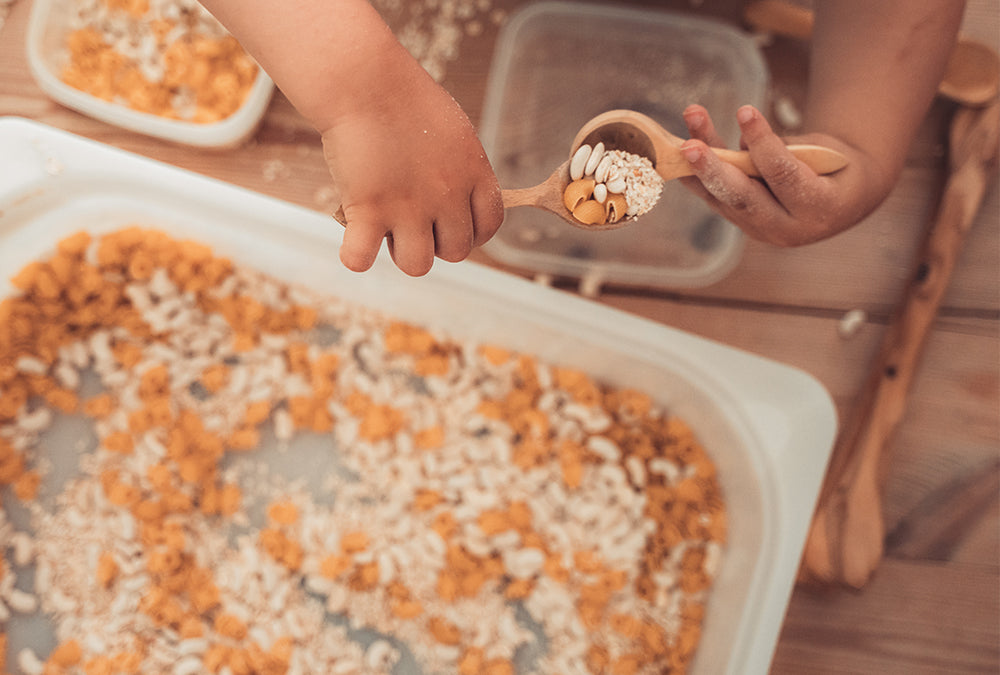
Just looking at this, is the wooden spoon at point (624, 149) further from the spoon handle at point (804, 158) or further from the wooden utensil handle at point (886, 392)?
the wooden utensil handle at point (886, 392)

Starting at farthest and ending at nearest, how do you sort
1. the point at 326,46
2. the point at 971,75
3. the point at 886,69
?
the point at 971,75
the point at 886,69
the point at 326,46

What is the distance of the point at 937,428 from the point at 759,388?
0.71 feet

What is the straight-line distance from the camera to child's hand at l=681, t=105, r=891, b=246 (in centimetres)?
48

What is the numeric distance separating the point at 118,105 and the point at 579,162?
0.49 metres

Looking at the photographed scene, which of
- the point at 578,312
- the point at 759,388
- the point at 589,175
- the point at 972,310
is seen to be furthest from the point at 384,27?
A: the point at 972,310

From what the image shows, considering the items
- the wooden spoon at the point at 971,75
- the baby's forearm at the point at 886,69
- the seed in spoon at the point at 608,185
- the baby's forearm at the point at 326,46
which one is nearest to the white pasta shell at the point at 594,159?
the seed in spoon at the point at 608,185

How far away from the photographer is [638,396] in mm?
677

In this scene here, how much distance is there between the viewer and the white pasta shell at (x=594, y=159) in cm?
47

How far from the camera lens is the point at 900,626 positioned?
68 cm

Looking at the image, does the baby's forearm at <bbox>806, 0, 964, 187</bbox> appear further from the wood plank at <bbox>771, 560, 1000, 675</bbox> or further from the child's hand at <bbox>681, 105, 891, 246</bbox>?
the wood plank at <bbox>771, 560, 1000, 675</bbox>

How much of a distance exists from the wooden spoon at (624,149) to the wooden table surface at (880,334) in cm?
22

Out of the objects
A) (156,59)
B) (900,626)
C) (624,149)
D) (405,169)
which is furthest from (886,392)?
(156,59)

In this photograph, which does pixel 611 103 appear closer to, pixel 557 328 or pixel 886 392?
pixel 557 328

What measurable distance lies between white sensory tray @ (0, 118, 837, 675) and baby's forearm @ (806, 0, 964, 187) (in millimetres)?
196
